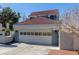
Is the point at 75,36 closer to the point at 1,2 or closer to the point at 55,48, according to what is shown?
the point at 55,48

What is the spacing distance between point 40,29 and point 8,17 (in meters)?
0.70

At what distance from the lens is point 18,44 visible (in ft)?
54.8

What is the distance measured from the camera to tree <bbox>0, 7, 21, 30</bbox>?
654 inches

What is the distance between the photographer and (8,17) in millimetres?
16609

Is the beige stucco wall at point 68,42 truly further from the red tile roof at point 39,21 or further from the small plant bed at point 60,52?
the red tile roof at point 39,21

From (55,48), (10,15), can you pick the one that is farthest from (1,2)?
(55,48)

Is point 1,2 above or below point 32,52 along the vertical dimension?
above

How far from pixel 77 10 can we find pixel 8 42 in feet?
5.07

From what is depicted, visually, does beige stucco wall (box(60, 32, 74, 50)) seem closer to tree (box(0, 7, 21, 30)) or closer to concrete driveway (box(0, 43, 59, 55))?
concrete driveway (box(0, 43, 59, 55))

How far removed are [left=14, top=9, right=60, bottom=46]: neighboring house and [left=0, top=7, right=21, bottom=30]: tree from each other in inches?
4.3

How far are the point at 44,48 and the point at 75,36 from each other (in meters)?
0.67

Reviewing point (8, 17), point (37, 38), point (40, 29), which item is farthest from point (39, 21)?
point (8, 17)

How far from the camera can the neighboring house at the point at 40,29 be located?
1662 cm

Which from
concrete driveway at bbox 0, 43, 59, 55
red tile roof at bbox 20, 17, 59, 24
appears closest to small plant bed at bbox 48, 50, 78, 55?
concrete driveway at bbox 0, 43, 59, 55
